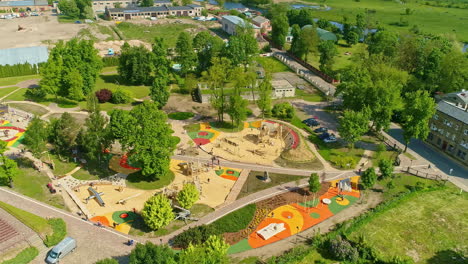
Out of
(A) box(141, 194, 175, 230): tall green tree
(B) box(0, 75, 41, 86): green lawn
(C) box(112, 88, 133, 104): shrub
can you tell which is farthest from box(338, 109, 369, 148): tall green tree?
(B) box(0, 75, 41, 86): green lawn

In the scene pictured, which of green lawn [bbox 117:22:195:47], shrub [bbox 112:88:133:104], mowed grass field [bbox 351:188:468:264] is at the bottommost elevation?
mowed grass field [bbox 351:188:468:264]

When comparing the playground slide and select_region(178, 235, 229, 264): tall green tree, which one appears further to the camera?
the playground slide

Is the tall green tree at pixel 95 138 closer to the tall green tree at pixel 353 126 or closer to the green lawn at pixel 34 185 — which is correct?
the green lawn at pixel 34 185

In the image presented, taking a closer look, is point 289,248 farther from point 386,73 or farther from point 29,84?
point 29,84

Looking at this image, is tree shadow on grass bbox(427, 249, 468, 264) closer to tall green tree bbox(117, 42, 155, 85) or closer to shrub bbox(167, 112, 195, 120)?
shrub bbox(167, 112, 195, 120)

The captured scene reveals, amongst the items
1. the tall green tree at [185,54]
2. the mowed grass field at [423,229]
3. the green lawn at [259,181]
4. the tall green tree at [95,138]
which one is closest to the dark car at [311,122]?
the green lawn at [259,181]

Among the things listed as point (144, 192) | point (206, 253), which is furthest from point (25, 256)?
point (206, 253)
